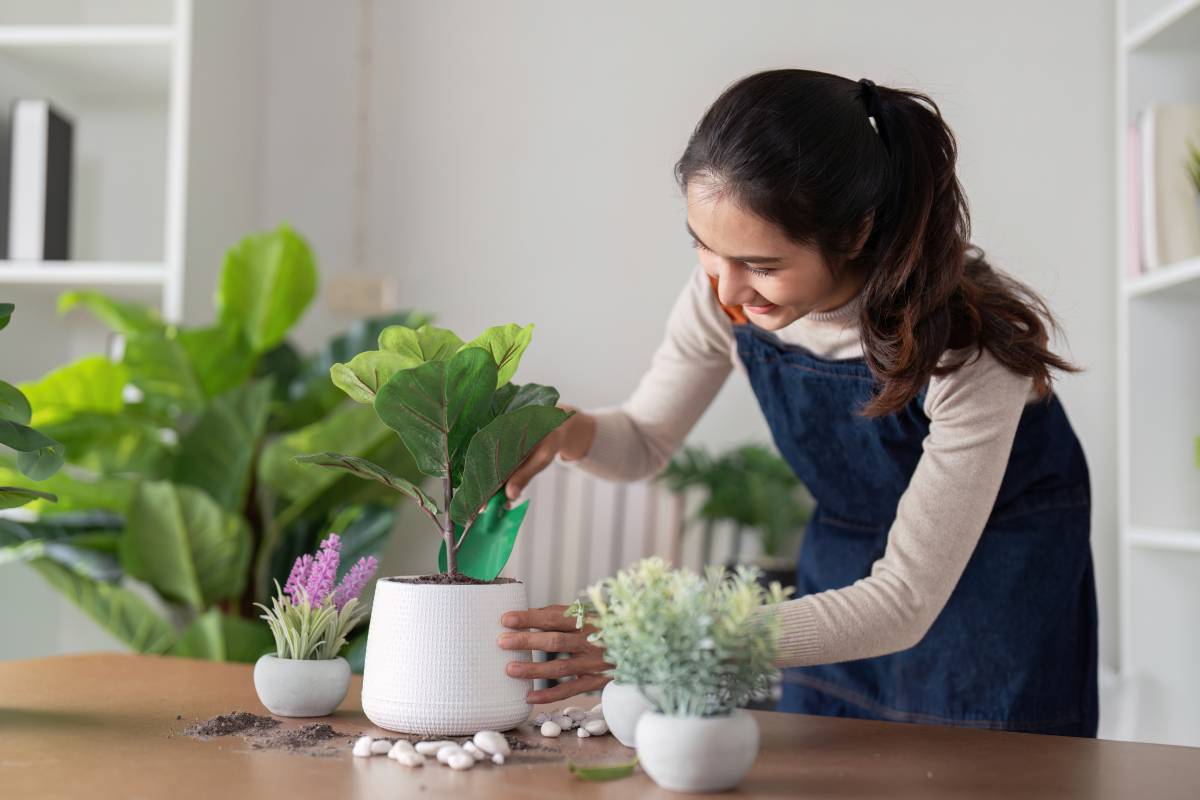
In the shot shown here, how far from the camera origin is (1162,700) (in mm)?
2168

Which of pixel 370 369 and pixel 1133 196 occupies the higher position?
pixel 1133 196

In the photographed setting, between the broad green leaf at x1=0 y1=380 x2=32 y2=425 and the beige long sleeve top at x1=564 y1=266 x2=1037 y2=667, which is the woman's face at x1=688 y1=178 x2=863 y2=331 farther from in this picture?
the broad green leaf at x1=0 y1=380 x2=32 y2=425

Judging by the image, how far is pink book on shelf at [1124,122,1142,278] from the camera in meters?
2.15

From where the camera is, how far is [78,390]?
205 cm

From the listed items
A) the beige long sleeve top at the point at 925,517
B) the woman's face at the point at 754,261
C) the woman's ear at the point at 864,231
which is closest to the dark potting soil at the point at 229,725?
the beige long sleeve top at the point at 925,517

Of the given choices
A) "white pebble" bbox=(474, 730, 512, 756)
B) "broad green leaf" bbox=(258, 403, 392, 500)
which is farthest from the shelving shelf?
"white pebble" bbox=(474, 730, 512, 756)

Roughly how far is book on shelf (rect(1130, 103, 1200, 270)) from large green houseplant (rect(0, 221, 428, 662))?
1.38m

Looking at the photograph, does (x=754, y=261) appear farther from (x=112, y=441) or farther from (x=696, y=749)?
(x=112, y=441)

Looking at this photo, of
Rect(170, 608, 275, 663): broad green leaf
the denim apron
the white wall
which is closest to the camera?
the denim apron

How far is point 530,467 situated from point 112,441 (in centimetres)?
136

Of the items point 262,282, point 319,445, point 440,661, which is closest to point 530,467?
point 440,661

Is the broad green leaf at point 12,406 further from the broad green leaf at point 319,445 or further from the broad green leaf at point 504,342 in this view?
the broad green leaf at point 319,445

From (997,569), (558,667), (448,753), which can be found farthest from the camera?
(997,569)

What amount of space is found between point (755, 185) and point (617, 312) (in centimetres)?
164
